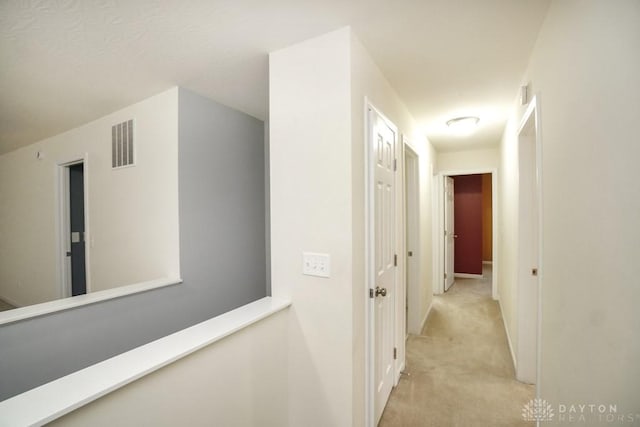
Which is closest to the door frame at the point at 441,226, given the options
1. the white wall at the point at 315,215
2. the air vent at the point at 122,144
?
the white wall at the point at 315,215

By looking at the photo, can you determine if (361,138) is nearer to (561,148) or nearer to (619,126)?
(561,148)

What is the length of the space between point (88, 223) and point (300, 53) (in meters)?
3.02

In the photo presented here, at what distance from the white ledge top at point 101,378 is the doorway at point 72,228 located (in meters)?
3.32

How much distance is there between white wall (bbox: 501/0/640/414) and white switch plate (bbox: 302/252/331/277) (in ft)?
3.42

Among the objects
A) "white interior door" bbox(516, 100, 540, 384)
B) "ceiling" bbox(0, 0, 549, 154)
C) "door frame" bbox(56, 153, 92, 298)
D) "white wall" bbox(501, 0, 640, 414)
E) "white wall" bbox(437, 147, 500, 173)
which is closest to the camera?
"white wall" bbox(501, 0, 640, 414)

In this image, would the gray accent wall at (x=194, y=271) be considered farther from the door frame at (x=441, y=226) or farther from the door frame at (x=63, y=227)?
the door frame at (x=441, y=226)

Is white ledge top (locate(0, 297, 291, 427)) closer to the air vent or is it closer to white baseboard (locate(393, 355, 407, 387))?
white baseboard (locate(393, 355, 407, 387))

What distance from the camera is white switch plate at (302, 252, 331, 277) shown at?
147cm

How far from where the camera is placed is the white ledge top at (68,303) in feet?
4.98

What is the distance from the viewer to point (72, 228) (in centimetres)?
365

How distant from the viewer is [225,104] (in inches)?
104

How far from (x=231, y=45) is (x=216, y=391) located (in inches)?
73.5

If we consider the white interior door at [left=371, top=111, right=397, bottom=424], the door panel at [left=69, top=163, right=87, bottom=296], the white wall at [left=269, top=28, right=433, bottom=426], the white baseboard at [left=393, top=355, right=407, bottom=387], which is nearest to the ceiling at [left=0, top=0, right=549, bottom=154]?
the white wall at [left=269, top=28, right=433, bottom=426]

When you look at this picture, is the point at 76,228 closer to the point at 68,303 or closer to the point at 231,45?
the point at 68,303
